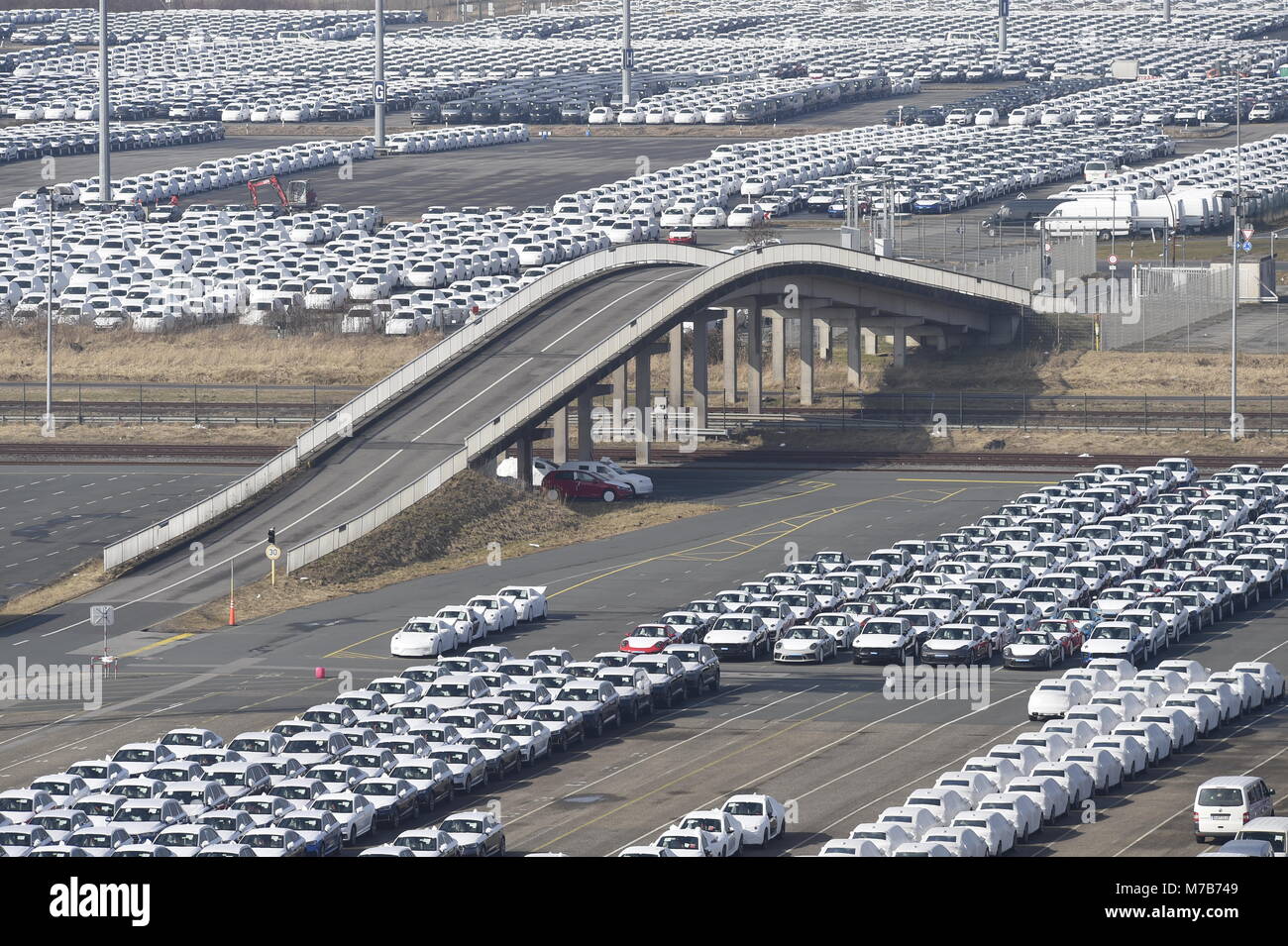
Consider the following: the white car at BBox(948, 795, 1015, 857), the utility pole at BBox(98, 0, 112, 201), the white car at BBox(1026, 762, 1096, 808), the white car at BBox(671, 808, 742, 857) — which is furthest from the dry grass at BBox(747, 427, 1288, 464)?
→ the utility pole at BBox(98, 0, 112, 201)

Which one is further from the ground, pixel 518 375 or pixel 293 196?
pixel 293 196

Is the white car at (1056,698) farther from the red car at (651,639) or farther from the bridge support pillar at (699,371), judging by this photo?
the bridge support pillar at (699,371)

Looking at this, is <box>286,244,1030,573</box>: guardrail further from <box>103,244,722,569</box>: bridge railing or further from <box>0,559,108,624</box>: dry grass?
<box>0,559,108,624</box>: dry grass

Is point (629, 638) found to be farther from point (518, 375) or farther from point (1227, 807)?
point (518, 375)

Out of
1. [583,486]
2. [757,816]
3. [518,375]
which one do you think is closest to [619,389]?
[518,375]

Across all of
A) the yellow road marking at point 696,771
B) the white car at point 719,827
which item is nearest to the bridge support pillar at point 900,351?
the yellow road marking at point 696,771

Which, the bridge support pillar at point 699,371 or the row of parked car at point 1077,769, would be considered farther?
the bridge support pillar at point 699,371
